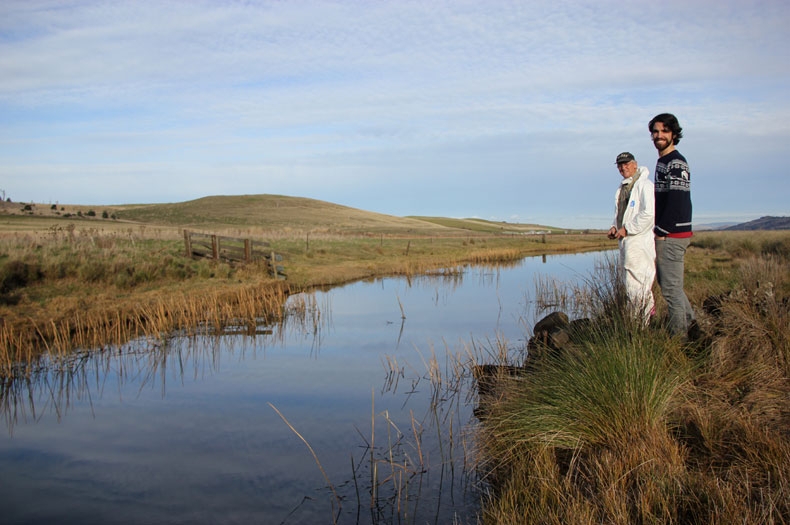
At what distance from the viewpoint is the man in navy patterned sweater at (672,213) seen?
6004 millimetres

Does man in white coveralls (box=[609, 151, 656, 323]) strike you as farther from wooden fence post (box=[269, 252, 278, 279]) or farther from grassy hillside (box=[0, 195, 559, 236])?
grassy hillside (box=[0, 195, 559, 236])

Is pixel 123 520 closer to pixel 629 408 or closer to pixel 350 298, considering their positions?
pixel 629 408

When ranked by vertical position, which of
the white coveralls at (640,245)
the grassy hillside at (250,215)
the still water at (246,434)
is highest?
the grassy hillside at (250,215)

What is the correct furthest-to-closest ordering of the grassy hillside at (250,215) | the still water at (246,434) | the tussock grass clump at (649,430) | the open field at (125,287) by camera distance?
1. the grassy hillside at (250,215)
2. the open field at (125,287)
3. the still water at (246,434)
4. the tussock grass clump at (649,430)

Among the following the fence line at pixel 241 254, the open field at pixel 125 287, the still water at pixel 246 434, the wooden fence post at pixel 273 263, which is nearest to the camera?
the still water at pixel 246 434

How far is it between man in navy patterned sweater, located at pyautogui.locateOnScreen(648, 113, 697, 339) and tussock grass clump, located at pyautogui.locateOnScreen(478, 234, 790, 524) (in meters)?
0.30

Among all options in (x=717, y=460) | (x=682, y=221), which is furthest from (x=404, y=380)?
(x=717, y=460)

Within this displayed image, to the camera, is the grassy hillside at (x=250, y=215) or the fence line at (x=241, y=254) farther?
the grassy hillside at (x=250, y=215)

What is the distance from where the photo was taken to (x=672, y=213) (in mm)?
6078

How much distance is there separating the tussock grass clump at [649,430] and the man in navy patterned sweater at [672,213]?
0.30m

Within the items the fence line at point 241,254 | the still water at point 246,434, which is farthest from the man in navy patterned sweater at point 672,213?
the fence line at point 241,254

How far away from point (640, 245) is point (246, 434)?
4.61 metres

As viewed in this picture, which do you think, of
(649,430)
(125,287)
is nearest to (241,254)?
(125,287)

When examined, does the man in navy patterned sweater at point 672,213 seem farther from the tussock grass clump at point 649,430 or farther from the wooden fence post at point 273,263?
the wooden fence post at point 273,263
